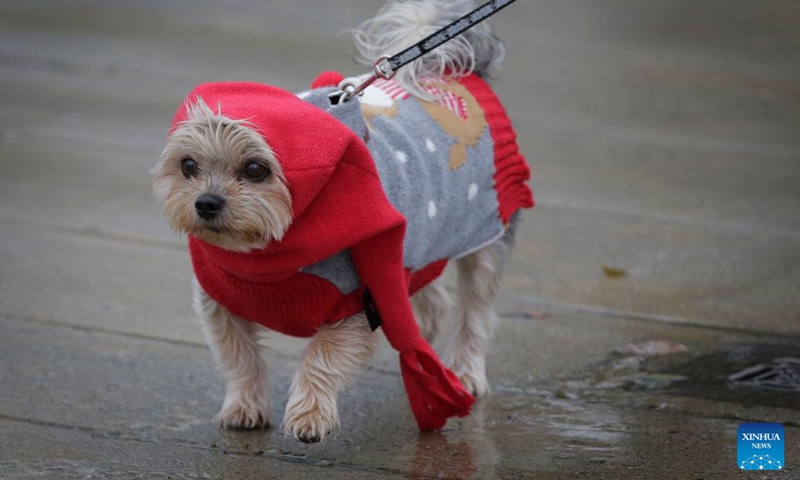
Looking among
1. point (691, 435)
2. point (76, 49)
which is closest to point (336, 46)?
point (76, 49)

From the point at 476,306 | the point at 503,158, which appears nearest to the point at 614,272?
the point at 476,306

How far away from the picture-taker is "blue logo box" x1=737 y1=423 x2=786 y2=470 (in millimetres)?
3965

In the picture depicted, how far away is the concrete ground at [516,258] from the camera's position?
4.29 m

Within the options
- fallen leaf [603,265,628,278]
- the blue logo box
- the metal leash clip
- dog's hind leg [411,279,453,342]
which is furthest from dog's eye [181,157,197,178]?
fallen leaf [603,265,628,278]

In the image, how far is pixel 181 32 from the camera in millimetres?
11797

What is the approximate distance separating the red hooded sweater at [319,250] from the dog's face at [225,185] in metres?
0.04

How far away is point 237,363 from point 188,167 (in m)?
0.91

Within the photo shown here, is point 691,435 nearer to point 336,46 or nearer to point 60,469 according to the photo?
point 60,469

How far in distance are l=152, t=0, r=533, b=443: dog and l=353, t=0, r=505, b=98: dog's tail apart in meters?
0.02

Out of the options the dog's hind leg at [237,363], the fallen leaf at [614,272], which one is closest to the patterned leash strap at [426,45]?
the dog's hind leg at [237,363]

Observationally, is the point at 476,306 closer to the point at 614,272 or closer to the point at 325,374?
the point at 325,374

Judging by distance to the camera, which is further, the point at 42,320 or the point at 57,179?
the point at 57,179

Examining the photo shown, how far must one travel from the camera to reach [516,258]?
21.8 feet

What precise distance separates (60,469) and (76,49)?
307 inches
